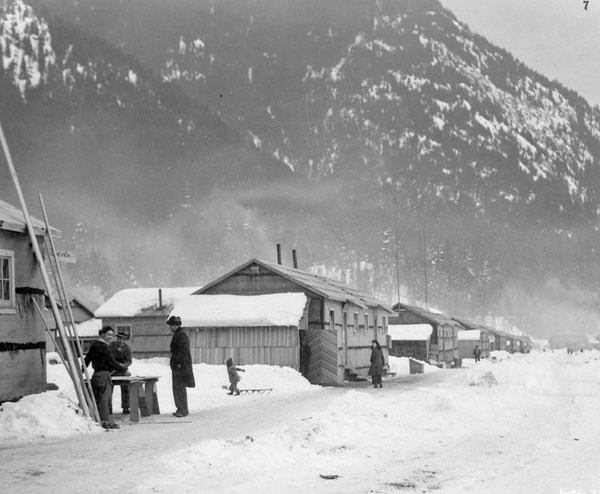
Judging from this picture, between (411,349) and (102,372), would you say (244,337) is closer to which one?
(102,372)

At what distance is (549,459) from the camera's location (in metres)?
10.9

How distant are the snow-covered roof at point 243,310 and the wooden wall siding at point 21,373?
51.7 feet

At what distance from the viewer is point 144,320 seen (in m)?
43.3

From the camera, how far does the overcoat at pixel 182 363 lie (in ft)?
55.3

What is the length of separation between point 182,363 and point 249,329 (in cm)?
1674

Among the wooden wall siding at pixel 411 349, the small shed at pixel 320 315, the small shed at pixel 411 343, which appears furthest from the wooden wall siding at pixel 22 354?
the wooden wall siding at pixel 411 349

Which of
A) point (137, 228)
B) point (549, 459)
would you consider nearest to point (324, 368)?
point (549, 459)

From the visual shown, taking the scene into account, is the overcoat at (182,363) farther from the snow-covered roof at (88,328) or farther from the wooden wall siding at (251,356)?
the snow-covered roof at (88,328)

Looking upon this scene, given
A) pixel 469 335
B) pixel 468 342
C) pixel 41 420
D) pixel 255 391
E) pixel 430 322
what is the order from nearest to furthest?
pixel 41 420 < pixel 255 391 < pixel 430 322 < pixel 468 342 < pixel 469 335

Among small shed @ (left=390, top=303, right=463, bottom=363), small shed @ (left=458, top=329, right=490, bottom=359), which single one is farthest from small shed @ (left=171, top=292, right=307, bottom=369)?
small shed @ (left=458, top=329, right=490, bottom=359)

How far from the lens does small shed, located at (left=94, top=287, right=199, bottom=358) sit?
42719 mm

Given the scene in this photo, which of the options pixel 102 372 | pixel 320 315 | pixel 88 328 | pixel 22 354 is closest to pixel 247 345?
pixel 320 315

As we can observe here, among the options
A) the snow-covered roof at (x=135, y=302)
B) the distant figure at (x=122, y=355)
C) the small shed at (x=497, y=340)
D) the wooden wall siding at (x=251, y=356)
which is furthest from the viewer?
the small shed at (x=497, y=340)

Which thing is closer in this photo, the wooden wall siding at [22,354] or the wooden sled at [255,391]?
the wooden wall siding at [22,354]
